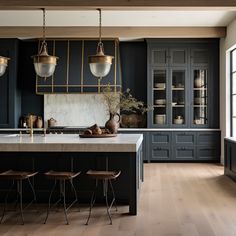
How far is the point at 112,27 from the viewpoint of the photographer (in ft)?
29.7

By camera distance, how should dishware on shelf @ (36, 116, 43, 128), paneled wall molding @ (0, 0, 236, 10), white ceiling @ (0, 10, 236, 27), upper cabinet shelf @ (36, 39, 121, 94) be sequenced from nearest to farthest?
paneled wall molding @ (0, 0, 236, 10), white ceiling @ (0, 10, 236, 27), upper cabinet shelf @ (36, 39, 121, 94), dishware on shelf @ (36, 116, 43, 128)

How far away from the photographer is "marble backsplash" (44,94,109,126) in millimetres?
9812

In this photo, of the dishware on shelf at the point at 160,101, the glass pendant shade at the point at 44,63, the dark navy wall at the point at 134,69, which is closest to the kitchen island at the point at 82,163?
Answer: the glass pendant shade at the point at 44,63

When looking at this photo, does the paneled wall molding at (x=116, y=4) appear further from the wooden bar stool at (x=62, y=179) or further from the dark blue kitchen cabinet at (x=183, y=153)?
the dark blue kitchen cabinet at (x=183, y=153)

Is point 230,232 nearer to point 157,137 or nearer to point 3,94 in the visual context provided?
point 157,137

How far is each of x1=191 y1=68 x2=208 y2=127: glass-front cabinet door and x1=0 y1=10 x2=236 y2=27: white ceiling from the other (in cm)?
111

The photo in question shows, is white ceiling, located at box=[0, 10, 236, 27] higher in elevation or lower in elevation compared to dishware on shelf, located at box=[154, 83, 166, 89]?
higher

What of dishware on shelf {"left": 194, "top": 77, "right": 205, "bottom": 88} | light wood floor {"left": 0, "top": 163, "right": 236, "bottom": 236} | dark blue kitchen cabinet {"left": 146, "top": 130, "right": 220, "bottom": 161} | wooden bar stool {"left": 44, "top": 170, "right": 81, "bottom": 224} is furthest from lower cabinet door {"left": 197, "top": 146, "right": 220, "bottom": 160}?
wooden bar stool {"left": 44, "top": 170, "right": 81, "bottom": 224}

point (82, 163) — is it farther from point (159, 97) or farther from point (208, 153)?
point (208, 153)

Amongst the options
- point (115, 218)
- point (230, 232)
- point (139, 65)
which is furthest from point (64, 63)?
point (230, 232)

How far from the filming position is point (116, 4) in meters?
6.17

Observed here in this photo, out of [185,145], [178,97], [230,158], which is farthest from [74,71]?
[230,158]

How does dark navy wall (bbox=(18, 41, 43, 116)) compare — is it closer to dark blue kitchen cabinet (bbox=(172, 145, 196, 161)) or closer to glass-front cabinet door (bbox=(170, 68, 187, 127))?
glass-front cabinet door (bbox=(170, 68, 187, 127))

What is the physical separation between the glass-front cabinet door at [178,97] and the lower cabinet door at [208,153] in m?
0.72
